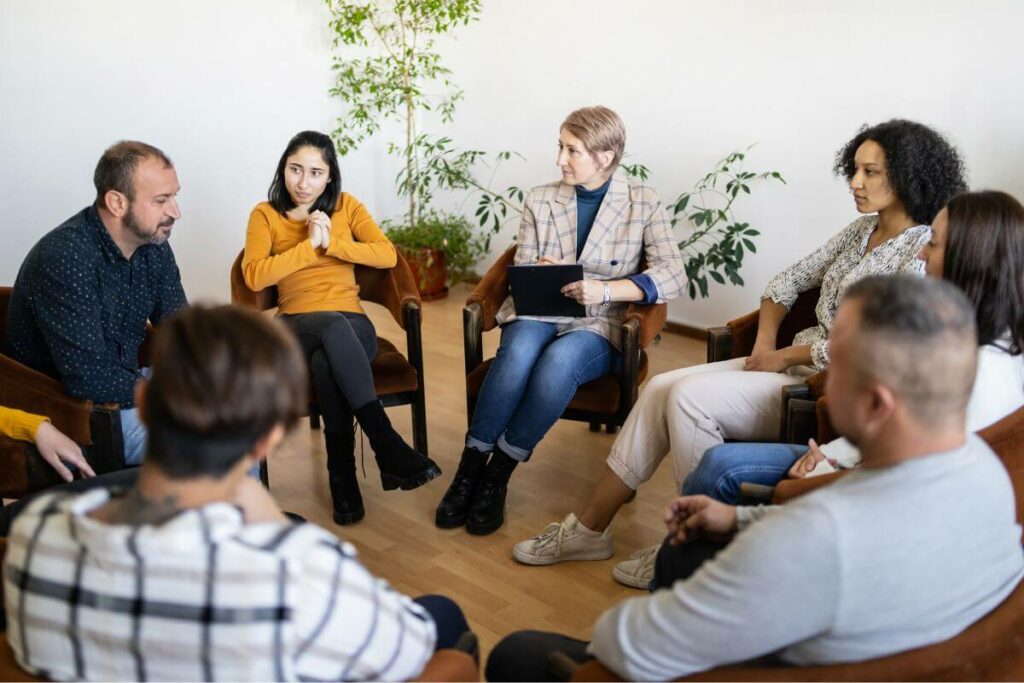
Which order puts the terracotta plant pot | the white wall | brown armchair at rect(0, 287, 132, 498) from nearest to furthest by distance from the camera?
brown armchair at rect(0, 287, 132, 498) → the white wall → the terracotta plant pot

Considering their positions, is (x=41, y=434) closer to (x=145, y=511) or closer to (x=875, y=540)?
(x=145, y=511)

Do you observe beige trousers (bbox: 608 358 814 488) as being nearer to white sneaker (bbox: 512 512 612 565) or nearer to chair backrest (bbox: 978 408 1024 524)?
white sneaker (bbox: 512 512 612 565)

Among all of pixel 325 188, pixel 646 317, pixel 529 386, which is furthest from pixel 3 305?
pixel 646 317

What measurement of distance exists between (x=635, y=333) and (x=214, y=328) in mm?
2032

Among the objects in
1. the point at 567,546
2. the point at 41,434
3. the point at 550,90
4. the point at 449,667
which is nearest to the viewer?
the point at 449,667

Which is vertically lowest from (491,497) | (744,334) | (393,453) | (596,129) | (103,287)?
(491,497)

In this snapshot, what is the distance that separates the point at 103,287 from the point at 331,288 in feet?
2.89

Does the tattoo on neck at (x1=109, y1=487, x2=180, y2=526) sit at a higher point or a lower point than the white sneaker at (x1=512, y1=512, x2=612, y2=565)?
higher

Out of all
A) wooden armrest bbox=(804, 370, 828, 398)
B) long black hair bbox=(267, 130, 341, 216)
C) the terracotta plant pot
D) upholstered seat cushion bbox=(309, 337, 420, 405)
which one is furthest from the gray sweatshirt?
the terracotta plant pot

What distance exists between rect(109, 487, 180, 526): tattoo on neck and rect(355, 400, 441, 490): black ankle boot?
6.06 ft

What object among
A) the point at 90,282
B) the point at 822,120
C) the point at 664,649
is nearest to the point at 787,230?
the point at 822,120

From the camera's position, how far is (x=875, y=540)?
132 cm

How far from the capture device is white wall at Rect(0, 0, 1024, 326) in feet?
13.3

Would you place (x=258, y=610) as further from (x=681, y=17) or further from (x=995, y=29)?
(x=681, y=17)
